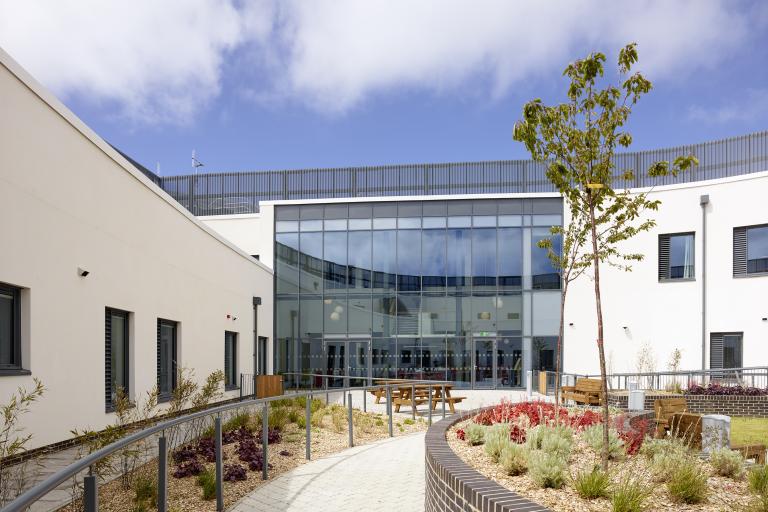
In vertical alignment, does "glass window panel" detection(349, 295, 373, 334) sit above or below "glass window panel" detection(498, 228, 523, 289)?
below

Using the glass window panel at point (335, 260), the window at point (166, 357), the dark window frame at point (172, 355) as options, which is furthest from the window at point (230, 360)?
the glass window panel at point (335, 260)

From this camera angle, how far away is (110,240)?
12.8m

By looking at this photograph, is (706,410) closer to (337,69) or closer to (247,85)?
(337,69)

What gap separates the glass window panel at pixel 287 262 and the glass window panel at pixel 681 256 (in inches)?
579

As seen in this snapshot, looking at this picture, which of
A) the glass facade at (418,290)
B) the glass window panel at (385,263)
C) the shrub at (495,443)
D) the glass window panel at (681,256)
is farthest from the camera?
the glass window panel at (385,263)

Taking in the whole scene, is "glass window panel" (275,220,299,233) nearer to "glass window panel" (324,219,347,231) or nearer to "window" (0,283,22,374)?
"glass window panel" (324,219,347,231)

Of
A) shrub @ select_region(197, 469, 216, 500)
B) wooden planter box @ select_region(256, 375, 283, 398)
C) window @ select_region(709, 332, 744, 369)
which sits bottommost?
wooden planter box @ select_region(256, 375, 283, 398)

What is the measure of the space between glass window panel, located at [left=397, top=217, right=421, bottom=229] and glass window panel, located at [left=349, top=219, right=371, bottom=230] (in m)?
1.30

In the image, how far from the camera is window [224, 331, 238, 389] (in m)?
21.5

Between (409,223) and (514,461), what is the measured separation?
22.8 meters

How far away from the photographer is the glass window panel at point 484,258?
28328 mm

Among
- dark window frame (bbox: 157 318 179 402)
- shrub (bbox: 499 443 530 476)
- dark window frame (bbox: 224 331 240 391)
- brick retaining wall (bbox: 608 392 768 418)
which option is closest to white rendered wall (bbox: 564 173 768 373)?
brick retaining wall (bbox: 608 392 768 418)

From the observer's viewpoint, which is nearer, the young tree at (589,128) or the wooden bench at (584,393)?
the young tree at (589,128)

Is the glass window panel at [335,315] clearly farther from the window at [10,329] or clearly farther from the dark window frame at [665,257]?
the window at [10,329]
